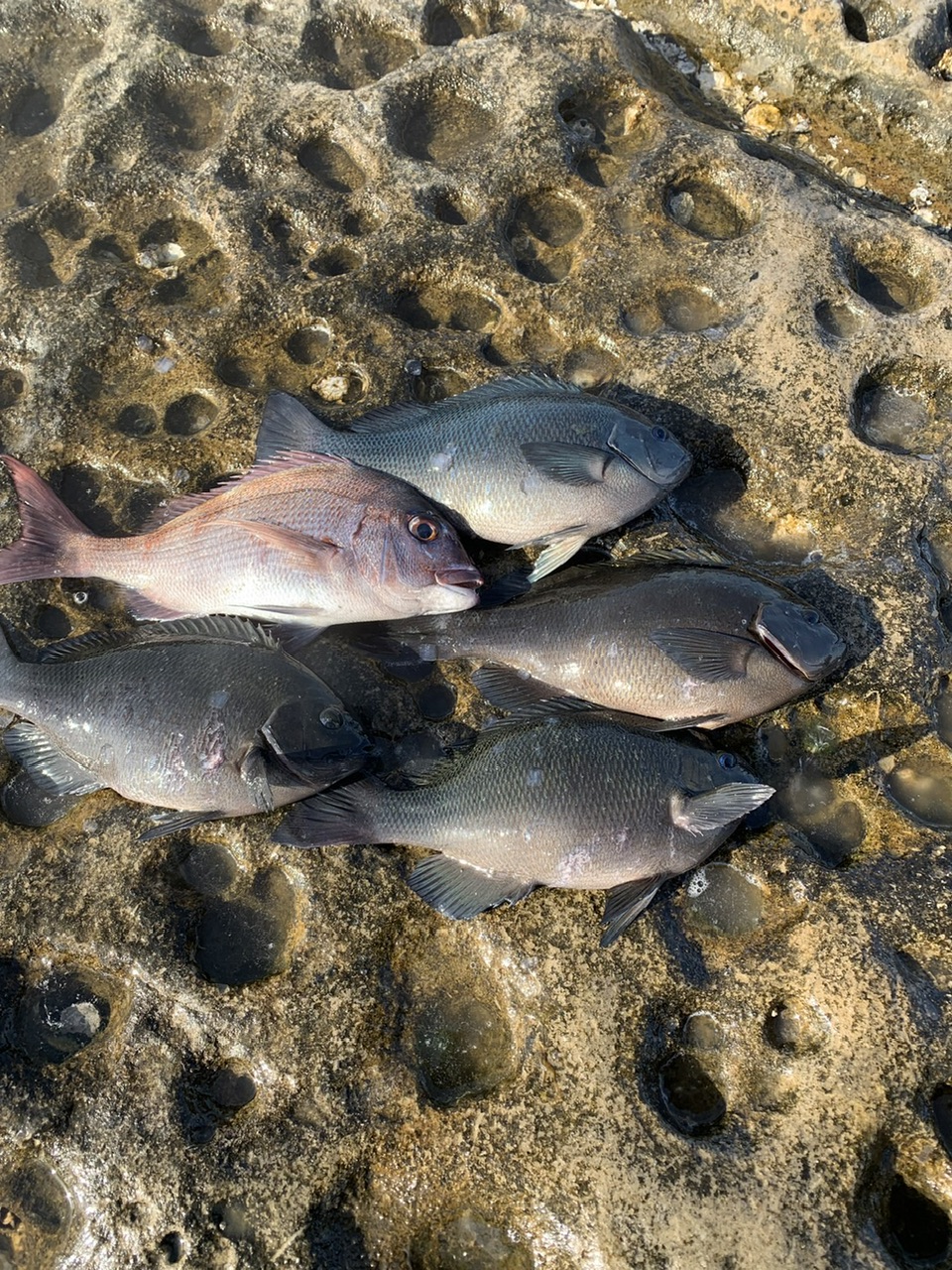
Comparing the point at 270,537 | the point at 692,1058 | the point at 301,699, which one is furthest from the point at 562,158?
the point at 692,1058

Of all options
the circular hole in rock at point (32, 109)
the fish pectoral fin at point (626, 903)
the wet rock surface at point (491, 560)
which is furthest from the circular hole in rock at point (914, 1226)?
the circular hole in rock at point (32, 109)

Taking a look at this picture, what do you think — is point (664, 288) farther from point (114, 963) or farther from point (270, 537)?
point (114, 963)

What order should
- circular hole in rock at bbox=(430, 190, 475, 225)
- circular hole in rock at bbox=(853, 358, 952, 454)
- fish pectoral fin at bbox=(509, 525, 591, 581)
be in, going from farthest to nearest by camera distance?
1. circular hole in rock at bbox=(430, 190, 475, 225)
2. circular hole in rock at bbox=(853, 358, 952, 454)
3. fish pectoral fin at bbox=(509, 525, 591, 581)

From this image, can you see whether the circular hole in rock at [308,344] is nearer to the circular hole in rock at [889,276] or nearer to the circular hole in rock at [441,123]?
the circular hole in rock at [441,123]

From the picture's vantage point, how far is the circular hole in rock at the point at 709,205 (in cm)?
458

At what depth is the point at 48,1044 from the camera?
3098mm

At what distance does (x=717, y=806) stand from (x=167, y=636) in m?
2.31

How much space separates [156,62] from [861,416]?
4485 millimetres

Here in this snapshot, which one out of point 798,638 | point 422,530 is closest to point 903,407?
point 798,638

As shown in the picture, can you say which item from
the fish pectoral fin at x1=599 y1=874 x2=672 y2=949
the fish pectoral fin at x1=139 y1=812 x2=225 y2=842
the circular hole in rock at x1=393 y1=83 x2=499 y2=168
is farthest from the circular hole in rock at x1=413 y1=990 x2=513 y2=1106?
the circular hole in rock at x1=393 y1=83 x2=499 y2=168

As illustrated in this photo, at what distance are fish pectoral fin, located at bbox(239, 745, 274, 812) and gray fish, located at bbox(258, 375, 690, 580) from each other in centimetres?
132

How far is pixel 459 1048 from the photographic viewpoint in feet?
10.1

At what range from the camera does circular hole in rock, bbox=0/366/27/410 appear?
422 centimetres

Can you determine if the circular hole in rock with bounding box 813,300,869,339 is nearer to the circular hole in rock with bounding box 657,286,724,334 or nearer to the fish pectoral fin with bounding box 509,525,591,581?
the circular hole in rock with bounding box 657,286,724,334
